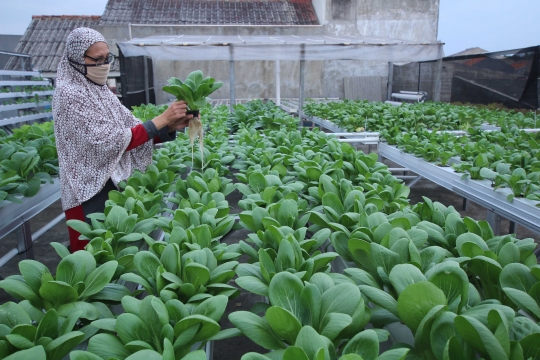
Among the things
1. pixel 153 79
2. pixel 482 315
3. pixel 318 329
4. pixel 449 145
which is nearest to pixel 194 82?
pixel 318 329

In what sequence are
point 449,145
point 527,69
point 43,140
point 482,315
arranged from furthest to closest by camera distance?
point 527,69, point 449,145, point 43,140, point 482,315

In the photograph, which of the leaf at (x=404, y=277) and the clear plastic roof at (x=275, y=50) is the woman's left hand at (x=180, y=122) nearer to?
the leaf at (x=404, y=277)

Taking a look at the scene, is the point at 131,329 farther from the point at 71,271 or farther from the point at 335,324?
the point at 335,324

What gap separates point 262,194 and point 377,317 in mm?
918

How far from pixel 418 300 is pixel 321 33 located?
14.4 m

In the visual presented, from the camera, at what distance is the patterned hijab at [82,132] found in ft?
6.37

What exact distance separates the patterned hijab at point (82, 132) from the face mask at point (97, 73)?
25 millimetres

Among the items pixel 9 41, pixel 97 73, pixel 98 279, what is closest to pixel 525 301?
pixel 98 279

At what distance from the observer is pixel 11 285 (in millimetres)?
1084

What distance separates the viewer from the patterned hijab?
194 centimetres

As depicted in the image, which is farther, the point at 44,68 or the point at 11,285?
the point at 44,68

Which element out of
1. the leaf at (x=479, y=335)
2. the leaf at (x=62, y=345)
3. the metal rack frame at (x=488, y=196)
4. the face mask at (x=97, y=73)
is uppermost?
the face mask at (x=97, y=73)

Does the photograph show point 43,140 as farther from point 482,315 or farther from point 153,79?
point 153,79

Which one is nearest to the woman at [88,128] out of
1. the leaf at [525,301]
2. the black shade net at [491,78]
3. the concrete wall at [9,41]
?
the leaf at [525,301]
